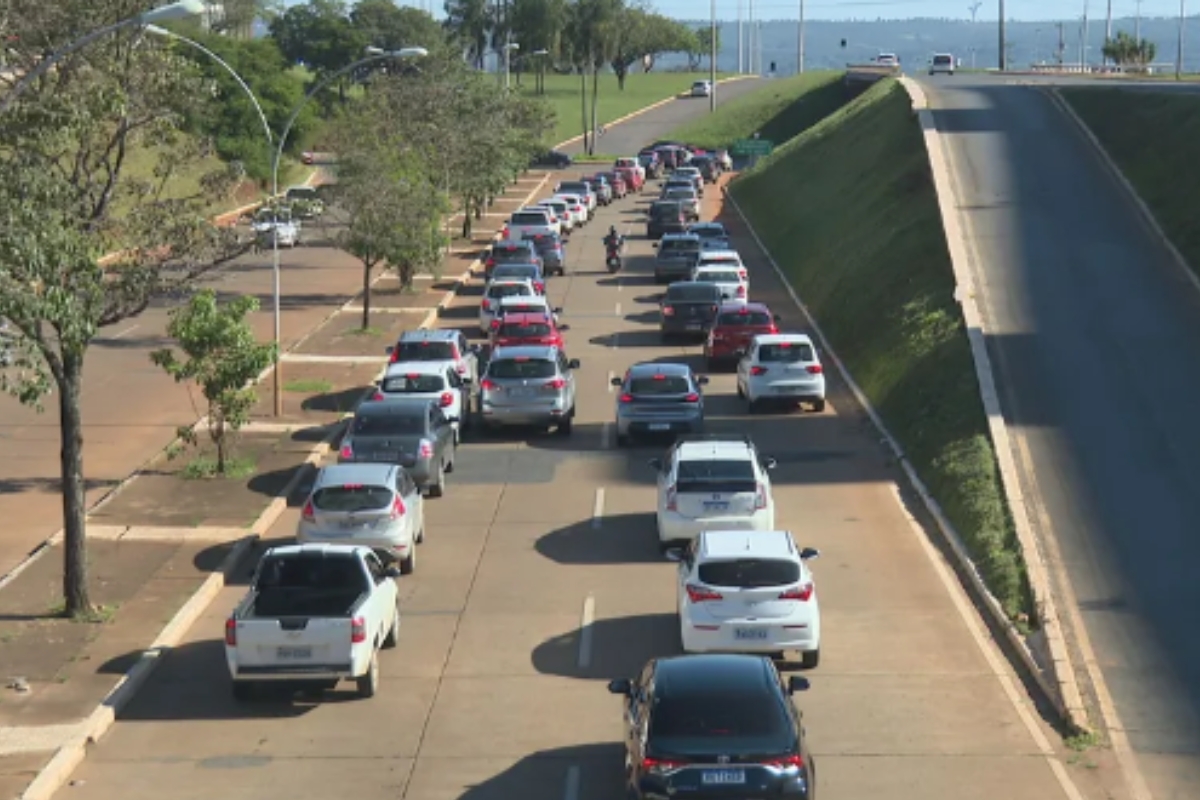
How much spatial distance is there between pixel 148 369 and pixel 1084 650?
26929 mm

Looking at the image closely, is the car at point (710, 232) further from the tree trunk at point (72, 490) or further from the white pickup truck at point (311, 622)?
the white pickup truck at point (311, 622)

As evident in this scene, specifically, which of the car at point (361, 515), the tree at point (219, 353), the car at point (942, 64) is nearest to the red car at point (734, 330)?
the tree at point (219, 353)

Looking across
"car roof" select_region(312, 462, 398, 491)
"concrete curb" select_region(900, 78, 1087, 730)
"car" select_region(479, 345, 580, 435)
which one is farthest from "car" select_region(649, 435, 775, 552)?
"car" select_region(479, 345, 580, 435)

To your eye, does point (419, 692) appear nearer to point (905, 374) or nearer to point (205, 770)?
point (205, 770)

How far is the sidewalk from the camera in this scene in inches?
719

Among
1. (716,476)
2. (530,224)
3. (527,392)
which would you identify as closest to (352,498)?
(716,476)

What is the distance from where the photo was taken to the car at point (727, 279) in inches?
1882

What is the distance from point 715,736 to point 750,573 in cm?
531

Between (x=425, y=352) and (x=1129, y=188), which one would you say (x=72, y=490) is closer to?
(x=425, y=352)

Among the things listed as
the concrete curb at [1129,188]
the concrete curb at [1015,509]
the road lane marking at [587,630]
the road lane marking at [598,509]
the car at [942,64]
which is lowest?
the road lane marking at [598,509]

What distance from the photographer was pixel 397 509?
76.8 ft

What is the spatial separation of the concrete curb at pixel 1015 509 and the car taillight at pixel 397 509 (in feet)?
24.0

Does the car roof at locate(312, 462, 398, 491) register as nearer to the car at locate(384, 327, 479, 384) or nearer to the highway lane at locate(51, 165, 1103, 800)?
the highway lane at locate(51, 165, 1103, 800)

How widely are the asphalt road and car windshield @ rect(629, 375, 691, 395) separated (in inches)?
210
